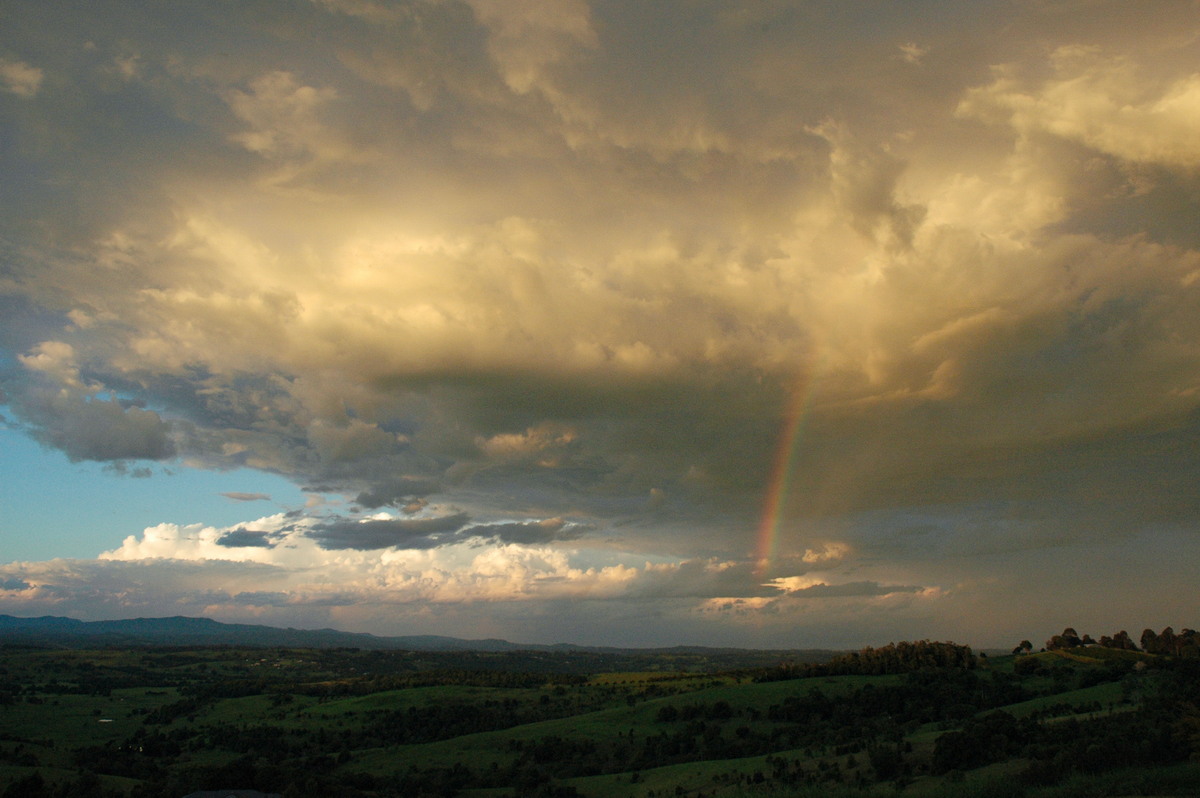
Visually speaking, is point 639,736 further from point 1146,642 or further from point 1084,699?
point 1146,642

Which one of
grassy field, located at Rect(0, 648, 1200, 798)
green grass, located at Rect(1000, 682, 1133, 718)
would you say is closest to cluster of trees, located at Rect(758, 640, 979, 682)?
grassy field, located at Rect(0, 648, 1200, 798)

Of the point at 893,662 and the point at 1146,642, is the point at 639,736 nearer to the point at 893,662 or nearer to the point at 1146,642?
the point at 893,662

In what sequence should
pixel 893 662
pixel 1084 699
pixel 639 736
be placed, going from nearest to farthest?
pixel 1084 699 → pixel 639 736 → pixel 893 662

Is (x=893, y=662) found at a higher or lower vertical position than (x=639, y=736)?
higher

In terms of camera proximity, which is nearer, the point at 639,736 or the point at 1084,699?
the point at 1084,699

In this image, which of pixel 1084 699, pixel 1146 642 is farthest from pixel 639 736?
pixel 1146 642

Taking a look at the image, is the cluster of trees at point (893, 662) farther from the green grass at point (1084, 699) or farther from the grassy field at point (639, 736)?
the green grass at point (1084, 699)

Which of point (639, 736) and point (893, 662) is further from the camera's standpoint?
point (893, 662)

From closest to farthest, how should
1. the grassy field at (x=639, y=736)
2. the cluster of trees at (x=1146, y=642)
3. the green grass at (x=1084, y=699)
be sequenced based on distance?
1. the grassy field at (x=639, y=736)
2. the green grass at (x=1084, y=699)
3. the cluster of trees at (x=1146, y=642)

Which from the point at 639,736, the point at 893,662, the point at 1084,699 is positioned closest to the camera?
the point at 1084,699

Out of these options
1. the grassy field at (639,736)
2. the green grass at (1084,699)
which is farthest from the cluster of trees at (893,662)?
the green grass at (1084,699)

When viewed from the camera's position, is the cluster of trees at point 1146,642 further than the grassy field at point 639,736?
Yes

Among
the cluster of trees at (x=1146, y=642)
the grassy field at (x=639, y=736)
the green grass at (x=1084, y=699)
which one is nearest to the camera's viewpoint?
the grassy field at (x=639, y=736)
